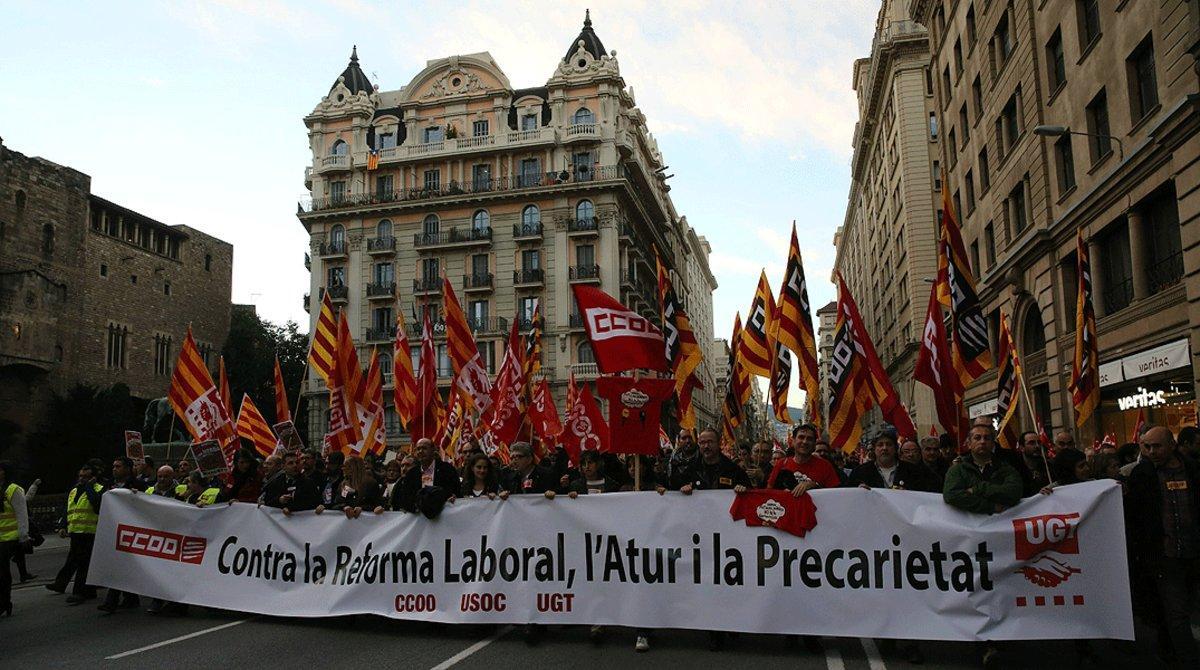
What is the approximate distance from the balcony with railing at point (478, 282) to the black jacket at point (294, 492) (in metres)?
42.2

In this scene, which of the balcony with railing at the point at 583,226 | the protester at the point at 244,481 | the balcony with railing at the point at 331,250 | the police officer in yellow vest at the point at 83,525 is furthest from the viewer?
the balcony with railing at the point at 331,250

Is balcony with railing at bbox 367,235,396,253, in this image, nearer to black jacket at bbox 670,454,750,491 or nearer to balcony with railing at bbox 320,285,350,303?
balcony with railing at bbox 320,285,350,303

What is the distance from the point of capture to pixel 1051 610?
6.57 m

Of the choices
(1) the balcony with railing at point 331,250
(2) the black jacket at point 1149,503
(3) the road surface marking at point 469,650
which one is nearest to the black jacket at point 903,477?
(2) the black jacket at point 1149,503

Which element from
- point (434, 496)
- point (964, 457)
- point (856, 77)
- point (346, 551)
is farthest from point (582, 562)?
point (856, 77)

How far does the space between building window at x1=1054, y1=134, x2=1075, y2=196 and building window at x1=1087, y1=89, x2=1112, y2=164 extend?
1.44m

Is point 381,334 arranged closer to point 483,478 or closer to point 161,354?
point 161,354

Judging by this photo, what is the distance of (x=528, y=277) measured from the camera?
51.1 metres

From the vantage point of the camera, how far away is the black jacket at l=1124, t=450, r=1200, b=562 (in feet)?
21.6

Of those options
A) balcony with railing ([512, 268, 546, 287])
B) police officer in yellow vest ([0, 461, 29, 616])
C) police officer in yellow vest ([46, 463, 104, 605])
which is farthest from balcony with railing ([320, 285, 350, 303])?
police officer in yellow vest ([0, 461, 29, 616])

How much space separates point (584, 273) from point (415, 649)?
4374cm

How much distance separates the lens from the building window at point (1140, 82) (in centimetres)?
1656

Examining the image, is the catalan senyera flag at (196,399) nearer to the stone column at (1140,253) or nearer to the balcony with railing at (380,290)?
the stone column at (1140,253)

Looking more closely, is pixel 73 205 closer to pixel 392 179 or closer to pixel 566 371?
pixel 392 179
